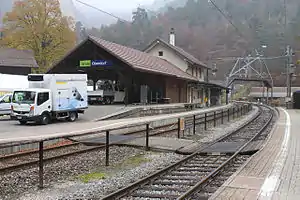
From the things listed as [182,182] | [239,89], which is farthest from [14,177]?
[239,89]

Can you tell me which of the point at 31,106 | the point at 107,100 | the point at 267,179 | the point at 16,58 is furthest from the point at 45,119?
the point at 16,58

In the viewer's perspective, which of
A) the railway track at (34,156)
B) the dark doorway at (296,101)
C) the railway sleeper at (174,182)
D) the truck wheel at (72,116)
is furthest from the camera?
the dark doorway at (296,101)

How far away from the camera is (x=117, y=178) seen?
888cm

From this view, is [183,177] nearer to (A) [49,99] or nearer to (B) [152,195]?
(B) [152,195]

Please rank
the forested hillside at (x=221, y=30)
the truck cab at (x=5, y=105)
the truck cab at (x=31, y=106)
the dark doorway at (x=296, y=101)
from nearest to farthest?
the truck cab at (x=31, y=106) → the truck cab at (x=5, y=105) → the forested hillside at (x=221, y=30) → the dark doorway at (x=296, y=101)

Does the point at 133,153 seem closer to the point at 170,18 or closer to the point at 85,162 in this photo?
the point at 85,162

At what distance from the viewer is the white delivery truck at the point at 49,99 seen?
20.0 meters

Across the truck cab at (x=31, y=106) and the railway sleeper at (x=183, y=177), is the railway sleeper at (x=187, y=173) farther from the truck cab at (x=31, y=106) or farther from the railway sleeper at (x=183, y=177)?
the truck cab at (x=31, y=106)

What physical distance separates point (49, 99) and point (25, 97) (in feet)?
4.33

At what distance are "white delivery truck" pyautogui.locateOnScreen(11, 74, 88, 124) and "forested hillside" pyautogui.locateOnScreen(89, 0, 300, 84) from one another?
26129 mm

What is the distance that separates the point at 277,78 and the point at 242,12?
30705 mm

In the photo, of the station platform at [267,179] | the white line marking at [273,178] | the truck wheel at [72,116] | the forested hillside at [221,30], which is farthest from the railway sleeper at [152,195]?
the forested hillside at [221,30]

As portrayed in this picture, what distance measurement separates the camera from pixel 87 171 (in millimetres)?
9672

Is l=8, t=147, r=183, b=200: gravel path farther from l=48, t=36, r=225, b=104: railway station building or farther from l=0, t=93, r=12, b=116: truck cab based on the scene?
l=48, t=36, r=225, b=104: railway station building
